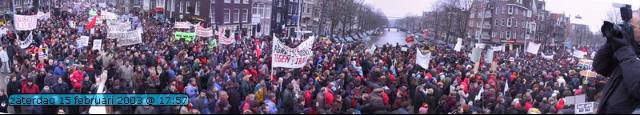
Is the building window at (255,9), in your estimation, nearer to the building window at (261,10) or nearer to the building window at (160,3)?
the building window at (261,10)

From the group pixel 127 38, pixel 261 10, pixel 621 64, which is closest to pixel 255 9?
pixel 261 10

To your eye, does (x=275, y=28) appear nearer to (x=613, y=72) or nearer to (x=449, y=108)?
(x=449, y=108)

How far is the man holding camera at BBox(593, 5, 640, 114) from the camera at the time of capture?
27.6 ft

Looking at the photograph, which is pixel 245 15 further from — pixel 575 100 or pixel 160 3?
pixel 575 100

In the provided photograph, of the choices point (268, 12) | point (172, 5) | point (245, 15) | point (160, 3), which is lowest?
point (245, 15)

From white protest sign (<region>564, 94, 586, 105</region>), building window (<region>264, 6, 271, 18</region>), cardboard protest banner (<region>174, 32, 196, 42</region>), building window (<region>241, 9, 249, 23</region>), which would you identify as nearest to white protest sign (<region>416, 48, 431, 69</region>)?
white protest sign (<region>564, 94, 586, 105</region>)

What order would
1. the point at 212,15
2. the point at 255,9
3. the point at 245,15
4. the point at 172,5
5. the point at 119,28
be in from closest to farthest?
the point at 119,28
the point at 212,15
the point at 245,15
the point at 172,5
the point at 255,9

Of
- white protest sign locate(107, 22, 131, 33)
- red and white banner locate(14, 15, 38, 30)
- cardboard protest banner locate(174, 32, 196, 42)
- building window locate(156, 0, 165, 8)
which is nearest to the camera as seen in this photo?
white protest sign locate(107, 22, 131, 33)

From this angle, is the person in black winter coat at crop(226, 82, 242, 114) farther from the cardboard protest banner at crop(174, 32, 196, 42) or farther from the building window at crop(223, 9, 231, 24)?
the building window at crop(223, 9, 231, 24)

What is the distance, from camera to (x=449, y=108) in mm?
15125

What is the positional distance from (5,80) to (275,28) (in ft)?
159

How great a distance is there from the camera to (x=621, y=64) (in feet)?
28.1

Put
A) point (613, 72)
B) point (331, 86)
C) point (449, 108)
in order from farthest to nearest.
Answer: point (331, 86) < point (449, 108) < point (613, 72)

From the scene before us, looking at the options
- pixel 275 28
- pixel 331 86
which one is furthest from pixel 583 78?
pixel 275 28
